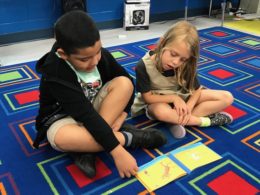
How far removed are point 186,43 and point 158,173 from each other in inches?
19.9

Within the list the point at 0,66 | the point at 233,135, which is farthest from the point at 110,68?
the point at 0,66

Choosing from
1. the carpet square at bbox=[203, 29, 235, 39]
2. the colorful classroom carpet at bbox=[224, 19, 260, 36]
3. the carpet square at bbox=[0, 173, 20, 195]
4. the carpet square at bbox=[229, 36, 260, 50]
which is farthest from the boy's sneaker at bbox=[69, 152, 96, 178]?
the colorful classroom carpet at bbox=[224, 19, 260, 36]

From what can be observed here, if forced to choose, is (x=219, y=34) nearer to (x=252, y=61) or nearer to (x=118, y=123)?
(x=252, y=61)

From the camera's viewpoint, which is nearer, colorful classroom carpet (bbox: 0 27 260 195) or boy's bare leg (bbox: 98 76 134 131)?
colorful classroom carpet (bbox: 0 27 260 195)

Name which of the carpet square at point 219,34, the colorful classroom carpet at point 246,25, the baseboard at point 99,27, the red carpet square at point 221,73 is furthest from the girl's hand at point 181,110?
the colorful classroom carpet at point 246,25

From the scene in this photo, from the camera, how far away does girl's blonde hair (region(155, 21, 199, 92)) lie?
119 centimetres

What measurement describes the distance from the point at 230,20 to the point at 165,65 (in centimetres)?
227

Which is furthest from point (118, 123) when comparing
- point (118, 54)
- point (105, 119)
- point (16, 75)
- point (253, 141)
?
point (118, 54)

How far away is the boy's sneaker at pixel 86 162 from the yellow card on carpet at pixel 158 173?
16 cm

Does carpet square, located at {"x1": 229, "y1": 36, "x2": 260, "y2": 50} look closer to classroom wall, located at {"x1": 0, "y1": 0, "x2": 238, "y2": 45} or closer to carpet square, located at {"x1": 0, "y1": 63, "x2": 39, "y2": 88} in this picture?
classroom wall, located at {"x1": 0, "y1": 0, "x2": 238, "y2": 45}

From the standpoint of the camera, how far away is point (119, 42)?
2.49 meters

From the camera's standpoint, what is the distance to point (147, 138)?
1185mm

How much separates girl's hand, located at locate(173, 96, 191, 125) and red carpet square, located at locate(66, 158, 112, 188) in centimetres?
40

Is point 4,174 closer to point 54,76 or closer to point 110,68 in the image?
point 54,76
